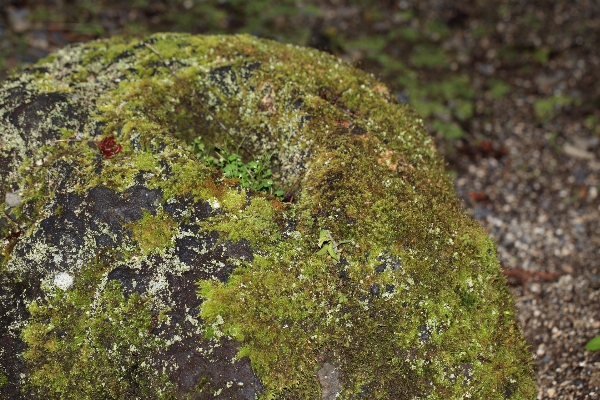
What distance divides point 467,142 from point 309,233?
503 centimetres

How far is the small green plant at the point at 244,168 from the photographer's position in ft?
11.8

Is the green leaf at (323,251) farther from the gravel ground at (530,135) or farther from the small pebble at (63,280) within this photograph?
the gravel ground at (530,135)

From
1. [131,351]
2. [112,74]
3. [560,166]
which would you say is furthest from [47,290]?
[560,166]

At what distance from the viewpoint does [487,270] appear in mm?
3426

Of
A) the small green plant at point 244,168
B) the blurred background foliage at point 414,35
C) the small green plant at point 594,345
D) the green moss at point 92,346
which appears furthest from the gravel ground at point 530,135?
the green moss at point 92,346

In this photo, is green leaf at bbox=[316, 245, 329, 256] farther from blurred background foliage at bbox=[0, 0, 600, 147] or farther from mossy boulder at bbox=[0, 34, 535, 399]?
blurred background foliage at bbox=[0, 0, 600, 147]

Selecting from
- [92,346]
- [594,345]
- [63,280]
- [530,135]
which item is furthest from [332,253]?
[530,135]

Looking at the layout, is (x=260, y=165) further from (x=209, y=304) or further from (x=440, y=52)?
(x=440, y=52)

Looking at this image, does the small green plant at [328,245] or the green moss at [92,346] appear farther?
the small green plant at [328,245]

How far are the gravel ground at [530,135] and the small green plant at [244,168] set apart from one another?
5.88ft

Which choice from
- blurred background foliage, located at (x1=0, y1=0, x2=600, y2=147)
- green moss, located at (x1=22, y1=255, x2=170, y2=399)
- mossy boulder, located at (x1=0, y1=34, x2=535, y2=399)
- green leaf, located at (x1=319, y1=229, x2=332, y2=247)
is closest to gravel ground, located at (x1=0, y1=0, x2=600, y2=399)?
blurred background foliage, located at (x1=0, y1=0, x2=600, y2=147)

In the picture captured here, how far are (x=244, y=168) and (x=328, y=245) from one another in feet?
2.92

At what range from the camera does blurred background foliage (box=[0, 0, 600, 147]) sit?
7.93 m

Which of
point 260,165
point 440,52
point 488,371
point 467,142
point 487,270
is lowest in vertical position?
point 488,371
